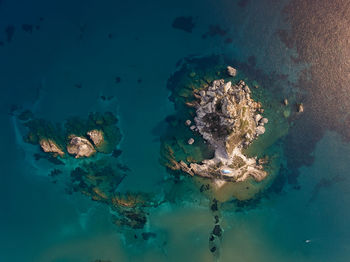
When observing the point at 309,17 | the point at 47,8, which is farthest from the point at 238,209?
the point at 47,8

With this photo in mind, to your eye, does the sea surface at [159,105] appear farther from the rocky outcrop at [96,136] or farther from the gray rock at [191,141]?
the gray rock at [191,141]

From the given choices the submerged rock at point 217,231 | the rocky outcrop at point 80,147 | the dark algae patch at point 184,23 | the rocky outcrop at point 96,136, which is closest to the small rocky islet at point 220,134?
the submerged rock at point 217,231

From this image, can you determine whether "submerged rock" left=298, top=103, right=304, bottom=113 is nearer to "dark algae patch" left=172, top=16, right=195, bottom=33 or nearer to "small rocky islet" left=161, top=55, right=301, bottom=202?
"small rocky islet" left=161, top=55, right=301, bottom=202

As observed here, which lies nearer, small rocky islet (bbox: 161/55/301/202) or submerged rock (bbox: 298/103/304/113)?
small rocky islet (bbox: 161/55/301/202)

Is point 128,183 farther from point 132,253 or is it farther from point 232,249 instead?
point 232,249

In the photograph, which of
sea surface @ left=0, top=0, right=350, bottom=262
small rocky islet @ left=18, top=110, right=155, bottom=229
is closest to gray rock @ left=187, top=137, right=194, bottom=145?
sea surface @ left=0, top=0, right=350, bottom=262

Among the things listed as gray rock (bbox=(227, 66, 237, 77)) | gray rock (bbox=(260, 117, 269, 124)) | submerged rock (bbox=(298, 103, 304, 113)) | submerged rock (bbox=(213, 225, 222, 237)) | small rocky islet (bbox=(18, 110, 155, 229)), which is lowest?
submerged rock (bbox=(213, 225, 222, 237))
